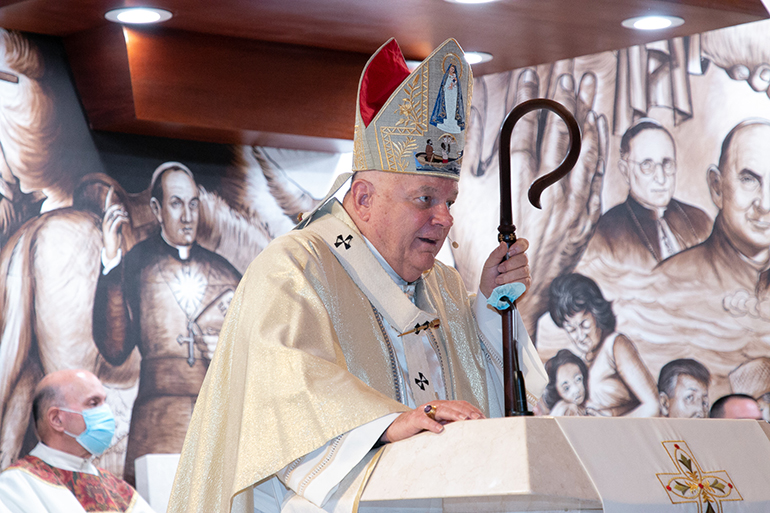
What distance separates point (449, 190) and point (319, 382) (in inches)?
32.3

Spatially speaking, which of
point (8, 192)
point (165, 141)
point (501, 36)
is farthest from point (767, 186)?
point (8, 192)

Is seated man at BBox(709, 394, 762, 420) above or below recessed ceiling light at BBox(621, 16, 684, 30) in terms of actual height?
below

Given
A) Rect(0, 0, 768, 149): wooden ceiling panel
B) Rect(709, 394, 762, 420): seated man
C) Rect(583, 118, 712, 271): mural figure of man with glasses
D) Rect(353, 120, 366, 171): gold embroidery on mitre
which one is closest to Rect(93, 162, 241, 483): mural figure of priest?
Rect(0, 0, 768, 149): wooden ceiling panel

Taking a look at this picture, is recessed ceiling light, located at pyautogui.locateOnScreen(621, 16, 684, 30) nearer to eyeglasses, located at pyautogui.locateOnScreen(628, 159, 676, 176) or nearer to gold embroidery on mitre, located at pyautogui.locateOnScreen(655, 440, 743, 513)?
eyeglasses, located at pyautogui.locateOnScreen(628, 159, 676, 176)

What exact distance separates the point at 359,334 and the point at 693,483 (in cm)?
120

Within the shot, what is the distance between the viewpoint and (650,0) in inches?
173

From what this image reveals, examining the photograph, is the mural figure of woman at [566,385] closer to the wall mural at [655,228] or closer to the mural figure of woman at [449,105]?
the wall mural at [655,228]

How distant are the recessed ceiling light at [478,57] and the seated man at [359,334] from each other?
7.08 ft

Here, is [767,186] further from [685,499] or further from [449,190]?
[685,499]

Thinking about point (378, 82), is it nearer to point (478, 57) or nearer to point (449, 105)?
point (449, 105)

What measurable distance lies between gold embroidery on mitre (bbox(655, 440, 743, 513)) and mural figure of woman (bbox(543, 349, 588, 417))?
10.6ft

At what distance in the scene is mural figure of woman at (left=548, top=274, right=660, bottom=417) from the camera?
4867 mm

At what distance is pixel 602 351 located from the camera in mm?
4988

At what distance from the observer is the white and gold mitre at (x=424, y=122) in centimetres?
283
